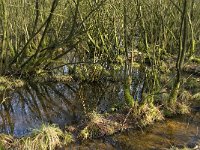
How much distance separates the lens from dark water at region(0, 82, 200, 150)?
283 inches

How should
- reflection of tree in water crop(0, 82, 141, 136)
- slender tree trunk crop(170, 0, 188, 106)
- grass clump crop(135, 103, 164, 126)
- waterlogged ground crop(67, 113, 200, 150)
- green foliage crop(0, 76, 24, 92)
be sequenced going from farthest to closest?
green foliage crop(0, 76, 24, 92) < reflection of tree in water crop(0, 82, 141, 136) < grass clump crop(135, 103, 164, 126) < slender tree trunk crop(170, 0, 188, 106) < waterlogged ground crop(67, 113, 200, 150)

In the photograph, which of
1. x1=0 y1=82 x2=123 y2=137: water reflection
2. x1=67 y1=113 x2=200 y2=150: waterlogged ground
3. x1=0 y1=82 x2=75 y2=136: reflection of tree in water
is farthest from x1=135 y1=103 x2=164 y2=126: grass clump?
x1=0 y1=82 x2=75 y2=136: reflection of tree in water

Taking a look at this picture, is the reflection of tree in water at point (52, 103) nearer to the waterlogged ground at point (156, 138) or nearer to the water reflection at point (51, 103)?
the water reflection at point (51, 103)

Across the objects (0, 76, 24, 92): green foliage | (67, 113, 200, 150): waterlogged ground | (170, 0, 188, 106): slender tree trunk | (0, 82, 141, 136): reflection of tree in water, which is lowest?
(0, 82, 141, 136): reflection of tree in water

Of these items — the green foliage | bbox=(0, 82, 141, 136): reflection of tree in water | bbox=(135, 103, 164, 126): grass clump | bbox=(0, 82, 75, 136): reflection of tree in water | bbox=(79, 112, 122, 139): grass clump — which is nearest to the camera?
bbox=(79, 112, 122, 139): grass clump

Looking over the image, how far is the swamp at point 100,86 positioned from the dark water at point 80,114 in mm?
20

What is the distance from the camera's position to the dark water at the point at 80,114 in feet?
23.6


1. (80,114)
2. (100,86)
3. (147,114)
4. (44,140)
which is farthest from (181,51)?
(100,86)

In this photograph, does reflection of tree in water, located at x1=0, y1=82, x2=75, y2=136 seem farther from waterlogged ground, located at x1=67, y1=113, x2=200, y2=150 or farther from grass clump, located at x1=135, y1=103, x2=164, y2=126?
grass clump, located at x1=135, y1=103, x2=164, y2=126

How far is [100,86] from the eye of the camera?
11102 mm

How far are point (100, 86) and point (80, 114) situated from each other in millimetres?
2459

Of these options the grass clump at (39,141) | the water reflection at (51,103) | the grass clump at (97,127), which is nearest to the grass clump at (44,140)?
the grass clump at (39,141)

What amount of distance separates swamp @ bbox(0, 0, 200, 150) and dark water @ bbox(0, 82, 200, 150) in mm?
20

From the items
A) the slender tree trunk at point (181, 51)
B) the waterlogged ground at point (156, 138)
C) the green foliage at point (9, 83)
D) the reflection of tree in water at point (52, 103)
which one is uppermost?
the slender tree trunk at point (181, 51)
